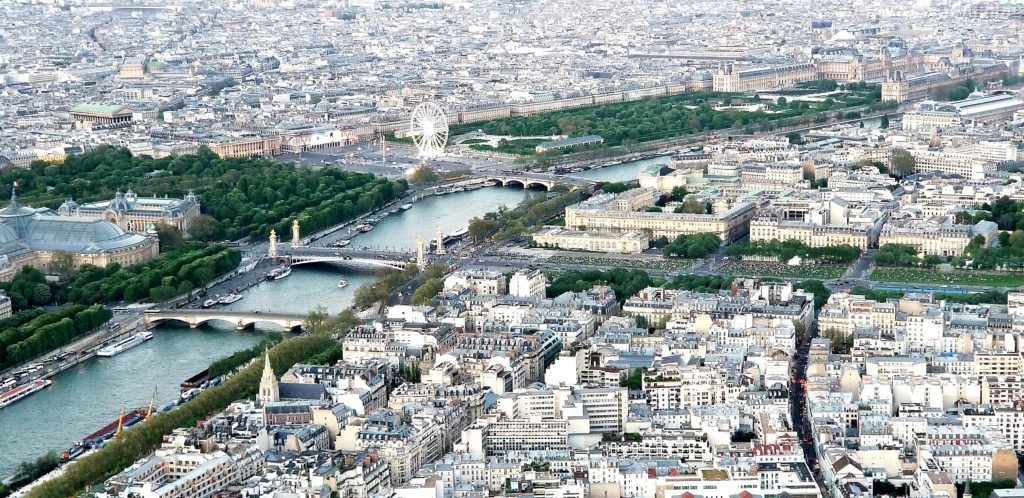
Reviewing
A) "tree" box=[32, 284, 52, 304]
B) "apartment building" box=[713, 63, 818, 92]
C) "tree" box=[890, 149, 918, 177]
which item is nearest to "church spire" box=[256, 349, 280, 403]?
"tree" box=[32, 284, 52, 304]

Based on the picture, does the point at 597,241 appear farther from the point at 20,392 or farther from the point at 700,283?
the point at 20,392

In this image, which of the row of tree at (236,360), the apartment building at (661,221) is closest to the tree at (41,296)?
the row of tree at (236,360)

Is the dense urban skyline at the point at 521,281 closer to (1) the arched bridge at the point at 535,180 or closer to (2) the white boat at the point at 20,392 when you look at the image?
(2) the white boat at the point at 20,392

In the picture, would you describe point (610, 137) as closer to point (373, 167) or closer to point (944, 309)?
point (373, 167)

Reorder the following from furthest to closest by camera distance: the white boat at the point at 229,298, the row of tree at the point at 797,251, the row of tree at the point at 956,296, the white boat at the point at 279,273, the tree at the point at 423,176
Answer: the tree at the point at 423,176
the white boat at the point at 279,273
the row of tree at the point at 797,251
the white boat at the point at 229,298
the row of tree at the point at 956,296

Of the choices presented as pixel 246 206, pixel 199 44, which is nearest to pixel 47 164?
pixel 246 206

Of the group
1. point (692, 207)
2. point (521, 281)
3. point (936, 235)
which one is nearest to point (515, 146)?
point (692, 207)
